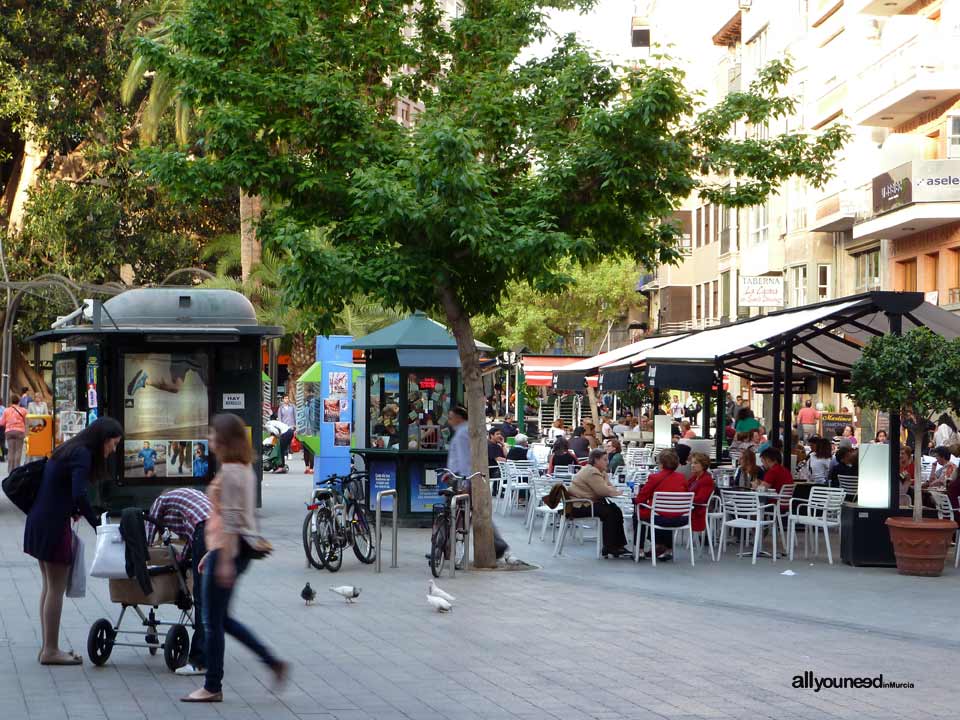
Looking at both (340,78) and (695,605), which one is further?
(340,78)

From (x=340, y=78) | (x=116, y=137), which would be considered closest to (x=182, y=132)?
(x=116, y=137)

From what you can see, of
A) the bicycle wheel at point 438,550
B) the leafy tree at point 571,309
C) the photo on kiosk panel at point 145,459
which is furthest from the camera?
the leafy tree at point 571,309

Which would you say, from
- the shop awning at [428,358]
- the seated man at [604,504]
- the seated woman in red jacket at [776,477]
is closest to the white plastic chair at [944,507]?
the seated woman in red jacket at [776,477]

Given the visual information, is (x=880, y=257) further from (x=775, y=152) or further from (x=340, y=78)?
(x=340, y=78)

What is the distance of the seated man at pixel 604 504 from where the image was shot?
57.7 ft

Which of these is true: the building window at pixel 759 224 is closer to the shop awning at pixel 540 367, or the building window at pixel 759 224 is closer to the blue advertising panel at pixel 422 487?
the shop awning at pixel 540 367

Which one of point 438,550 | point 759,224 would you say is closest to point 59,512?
point 438,550

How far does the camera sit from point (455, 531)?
15781 millimetres

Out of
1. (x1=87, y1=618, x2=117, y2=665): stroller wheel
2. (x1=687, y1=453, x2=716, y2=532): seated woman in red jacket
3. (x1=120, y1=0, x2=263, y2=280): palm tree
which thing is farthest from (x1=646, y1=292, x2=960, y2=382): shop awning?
(x1=120, y1=0, x2=263, y2=280): palm tree

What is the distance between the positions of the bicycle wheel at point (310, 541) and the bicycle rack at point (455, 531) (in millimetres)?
1464

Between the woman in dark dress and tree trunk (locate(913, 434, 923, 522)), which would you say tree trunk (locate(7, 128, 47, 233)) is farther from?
the woman in dark dress

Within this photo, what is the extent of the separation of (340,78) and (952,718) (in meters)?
10.1

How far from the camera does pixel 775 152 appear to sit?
17.2m

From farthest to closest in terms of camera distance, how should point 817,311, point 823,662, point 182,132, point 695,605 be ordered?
point 182,132 → point 817,311 → point 695,605 → point 823,662
